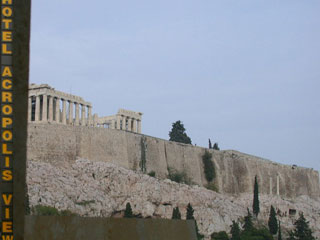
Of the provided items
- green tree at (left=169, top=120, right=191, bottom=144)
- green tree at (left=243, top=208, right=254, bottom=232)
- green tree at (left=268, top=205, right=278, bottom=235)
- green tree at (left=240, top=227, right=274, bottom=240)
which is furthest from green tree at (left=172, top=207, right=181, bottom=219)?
green tree at (left=169, top=120, right=191, bottom=144)

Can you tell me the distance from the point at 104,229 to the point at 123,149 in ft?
111

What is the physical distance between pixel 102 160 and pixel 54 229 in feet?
106

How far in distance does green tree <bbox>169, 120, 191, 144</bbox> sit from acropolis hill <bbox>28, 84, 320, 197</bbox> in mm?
4934

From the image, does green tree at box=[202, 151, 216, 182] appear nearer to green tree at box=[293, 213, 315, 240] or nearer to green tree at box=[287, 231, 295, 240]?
green tree at box=[287, 231, 295, 240]

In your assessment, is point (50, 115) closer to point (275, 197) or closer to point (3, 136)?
point (275, 197)

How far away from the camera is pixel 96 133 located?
1622 inches

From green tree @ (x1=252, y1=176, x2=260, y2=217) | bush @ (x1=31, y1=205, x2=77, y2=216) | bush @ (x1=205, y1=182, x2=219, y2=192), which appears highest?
bush @ (x1=205, y1=182, x2=219, y2=192)

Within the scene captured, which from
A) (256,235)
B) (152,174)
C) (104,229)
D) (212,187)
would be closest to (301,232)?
(256,235)

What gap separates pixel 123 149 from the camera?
1684 inches

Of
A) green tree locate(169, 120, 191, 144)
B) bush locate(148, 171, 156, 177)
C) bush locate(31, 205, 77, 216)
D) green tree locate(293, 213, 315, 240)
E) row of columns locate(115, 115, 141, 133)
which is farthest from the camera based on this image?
green tree locate(169, 120, 191, 144)

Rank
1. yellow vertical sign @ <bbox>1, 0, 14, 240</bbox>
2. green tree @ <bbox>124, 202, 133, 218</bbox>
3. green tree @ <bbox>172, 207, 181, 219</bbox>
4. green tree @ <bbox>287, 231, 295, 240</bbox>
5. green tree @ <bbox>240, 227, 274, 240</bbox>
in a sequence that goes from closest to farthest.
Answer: yellow vertical sign @ <bbox>1, 0, 14, 240</bbox>, green tree @ <bbox>124, 202, 133, 218</bbox>, green tree @ <bbox>172, 207, 181, 219</bbox>, green tree @ <bbox>240, 227, 274, 240</bbox>, green tree @ <bbox>287, 231, 295, 240</bbox>

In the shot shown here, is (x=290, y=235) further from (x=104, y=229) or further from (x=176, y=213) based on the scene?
(x=104, y=229)

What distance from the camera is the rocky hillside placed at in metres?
35.2

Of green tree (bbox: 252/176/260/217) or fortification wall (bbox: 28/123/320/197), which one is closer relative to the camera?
fortification wall (bbox: 28/123/320/197)
